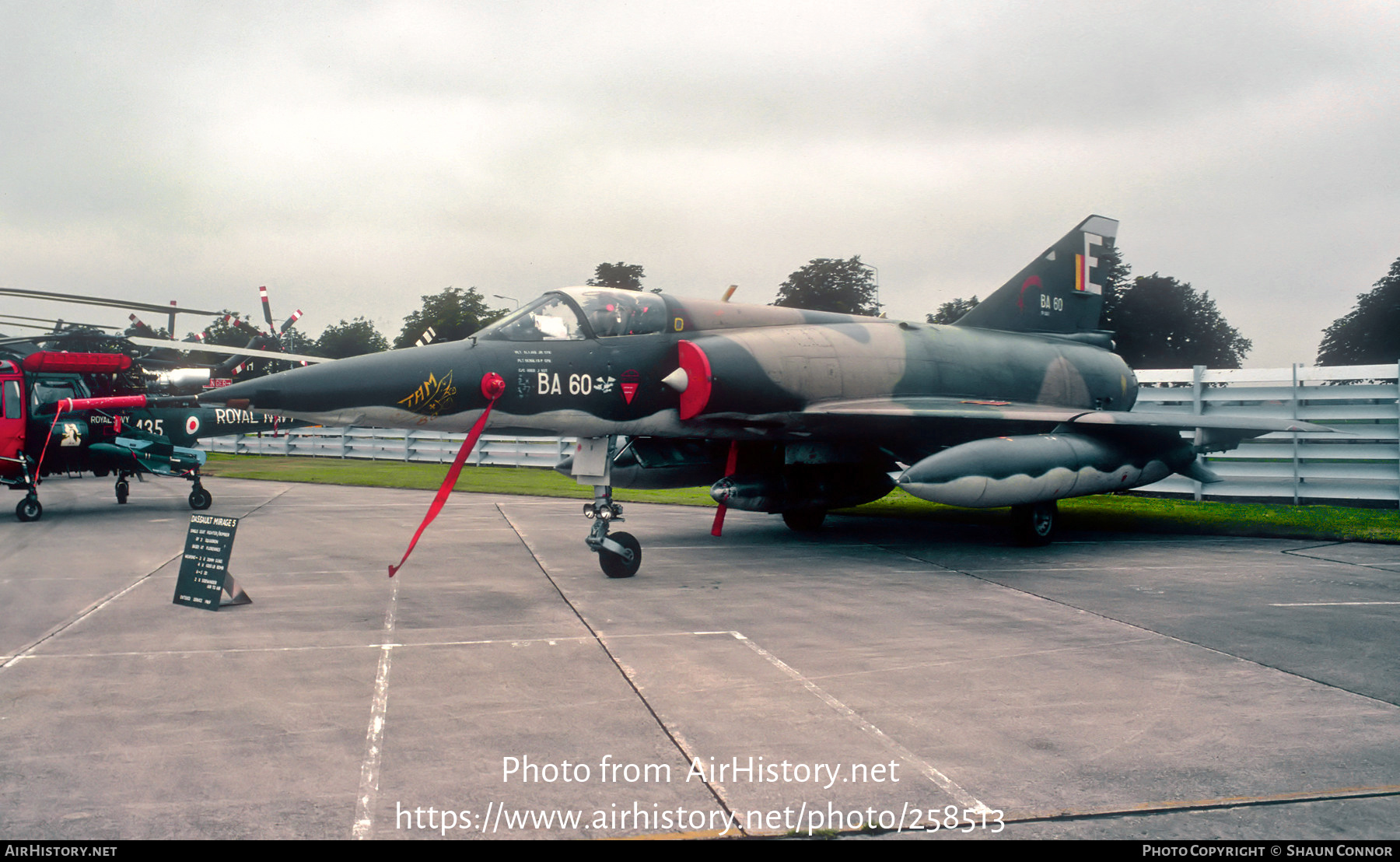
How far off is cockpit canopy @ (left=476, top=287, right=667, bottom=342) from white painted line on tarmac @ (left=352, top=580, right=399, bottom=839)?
12.8 feet

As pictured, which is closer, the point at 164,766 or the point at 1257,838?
the point at 1257,838

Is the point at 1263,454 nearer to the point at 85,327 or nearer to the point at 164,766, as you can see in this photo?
the point at 164,766

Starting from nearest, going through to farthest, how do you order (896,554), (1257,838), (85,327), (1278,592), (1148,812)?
(1257,838), (1148,812), (1278,592), (896,554), (85,327)

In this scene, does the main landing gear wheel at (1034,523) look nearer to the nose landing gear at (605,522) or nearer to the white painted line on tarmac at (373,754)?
the nose landing gear at (605,522)

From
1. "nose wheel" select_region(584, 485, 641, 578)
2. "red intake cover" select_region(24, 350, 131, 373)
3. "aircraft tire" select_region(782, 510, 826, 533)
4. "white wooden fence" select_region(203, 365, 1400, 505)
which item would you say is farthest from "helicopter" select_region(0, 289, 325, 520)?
"aircraft tire" select_region(782, 510, 826, 533)

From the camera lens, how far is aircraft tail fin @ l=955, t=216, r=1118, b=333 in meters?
14.6

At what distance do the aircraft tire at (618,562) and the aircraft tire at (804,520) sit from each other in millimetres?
4543

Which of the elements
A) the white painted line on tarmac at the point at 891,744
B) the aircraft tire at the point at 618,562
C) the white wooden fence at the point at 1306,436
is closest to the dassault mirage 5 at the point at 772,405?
the aircraft tire at the point at 618,562

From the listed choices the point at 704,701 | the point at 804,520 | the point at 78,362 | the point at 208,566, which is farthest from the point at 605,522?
the point at 78,362

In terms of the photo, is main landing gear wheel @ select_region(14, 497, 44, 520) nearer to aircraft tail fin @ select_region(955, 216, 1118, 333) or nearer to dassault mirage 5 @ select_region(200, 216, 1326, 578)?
dassault mirage 5 @ select_region(200, 216, 1326, 578)

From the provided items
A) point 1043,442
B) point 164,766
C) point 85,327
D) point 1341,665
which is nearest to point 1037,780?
point 1341,665

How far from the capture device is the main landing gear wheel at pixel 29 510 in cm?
1385

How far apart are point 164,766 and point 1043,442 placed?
975cm

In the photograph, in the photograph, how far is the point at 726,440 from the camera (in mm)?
11781
